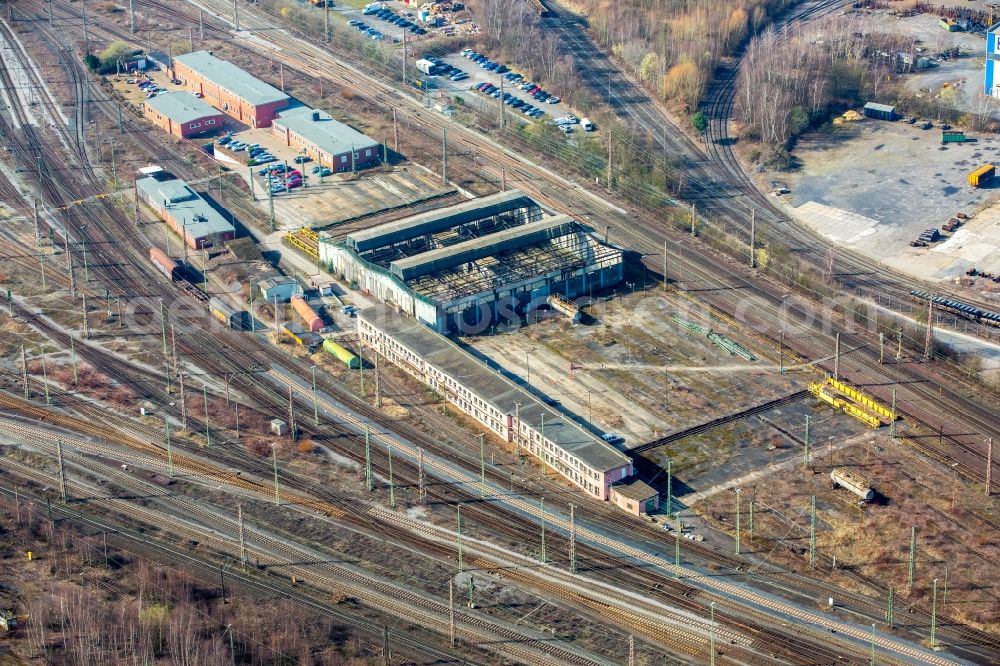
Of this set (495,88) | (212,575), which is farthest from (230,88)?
(212,575)

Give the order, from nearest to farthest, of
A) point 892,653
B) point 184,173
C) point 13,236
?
1. point 892,653
2. point 13,236
3. point 184,173

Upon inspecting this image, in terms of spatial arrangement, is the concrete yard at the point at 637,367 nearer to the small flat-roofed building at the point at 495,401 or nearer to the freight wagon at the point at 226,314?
the small flat-roofed building at the point at 495,401

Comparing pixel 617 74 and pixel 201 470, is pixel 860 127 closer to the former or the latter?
pixel 617 74

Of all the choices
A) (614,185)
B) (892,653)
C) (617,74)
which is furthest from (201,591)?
(617,74)

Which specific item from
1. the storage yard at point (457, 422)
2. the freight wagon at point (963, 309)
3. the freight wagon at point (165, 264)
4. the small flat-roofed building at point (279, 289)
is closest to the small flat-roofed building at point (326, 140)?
the storage yard at point (457, 422)

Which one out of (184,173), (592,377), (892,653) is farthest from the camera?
(184,173)

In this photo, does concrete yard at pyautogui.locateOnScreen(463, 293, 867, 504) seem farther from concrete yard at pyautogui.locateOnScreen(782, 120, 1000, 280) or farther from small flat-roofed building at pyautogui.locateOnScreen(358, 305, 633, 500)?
concrete yard at pyautogui.locateOnScreen(782, 120, 1000, 280)

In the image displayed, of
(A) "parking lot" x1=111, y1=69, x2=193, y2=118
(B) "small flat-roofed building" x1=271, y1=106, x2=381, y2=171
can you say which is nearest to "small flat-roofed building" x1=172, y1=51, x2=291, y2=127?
(A) "parking lot" x1=111, y1=69, x2=193, y2=118

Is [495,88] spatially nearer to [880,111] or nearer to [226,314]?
[880,111]

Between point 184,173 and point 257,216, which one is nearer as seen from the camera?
point 257,216
